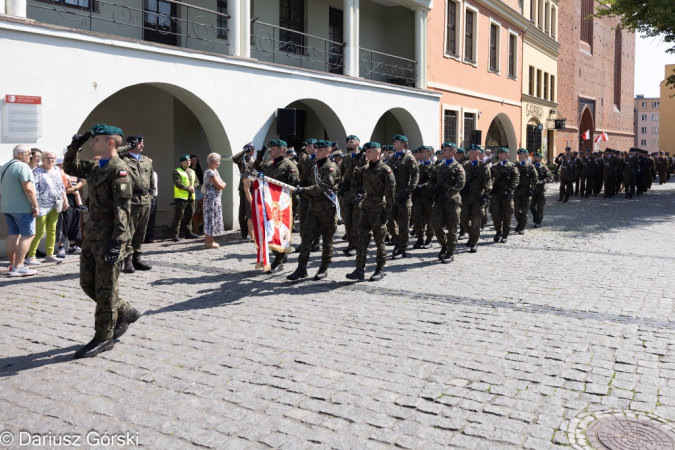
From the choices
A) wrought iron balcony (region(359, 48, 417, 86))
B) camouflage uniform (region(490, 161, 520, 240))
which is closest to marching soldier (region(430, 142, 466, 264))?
camouflage uniform (region(490, 161, 520, 240))

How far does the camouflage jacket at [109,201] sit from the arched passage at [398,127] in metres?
16.0

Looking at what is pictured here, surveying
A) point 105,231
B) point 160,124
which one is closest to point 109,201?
point 105,231

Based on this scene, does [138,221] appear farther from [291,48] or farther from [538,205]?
[291,48]

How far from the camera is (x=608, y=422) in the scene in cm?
405

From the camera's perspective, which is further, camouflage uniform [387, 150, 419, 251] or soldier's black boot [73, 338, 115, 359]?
camouflage uniform [387, 150, 419, 251]

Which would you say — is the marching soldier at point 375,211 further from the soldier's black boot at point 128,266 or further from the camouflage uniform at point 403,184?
the soldier's black boot at point 128,266

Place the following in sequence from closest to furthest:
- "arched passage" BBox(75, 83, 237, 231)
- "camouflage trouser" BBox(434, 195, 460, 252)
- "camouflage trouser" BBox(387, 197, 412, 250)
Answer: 1. "camouflage trouser" BBox(434, 195, 460, 252)
2. "camouflage trouser" BBox(387, 197, 412, 250)
3. "arched passage" BBox(75, 83, 237, 231)

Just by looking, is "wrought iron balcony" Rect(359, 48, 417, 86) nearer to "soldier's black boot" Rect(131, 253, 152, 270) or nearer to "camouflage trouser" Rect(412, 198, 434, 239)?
"camouflage trouser" Rect(412, 198, 434, 239)

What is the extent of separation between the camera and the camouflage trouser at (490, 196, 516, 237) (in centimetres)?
1283

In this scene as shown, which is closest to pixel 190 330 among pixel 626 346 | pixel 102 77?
pixel 626 346

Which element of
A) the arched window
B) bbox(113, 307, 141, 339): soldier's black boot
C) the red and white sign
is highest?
the arched window

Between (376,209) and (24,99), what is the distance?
19.5ft

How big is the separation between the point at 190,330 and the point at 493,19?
25.5 metres

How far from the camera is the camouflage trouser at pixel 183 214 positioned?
12703 mm
